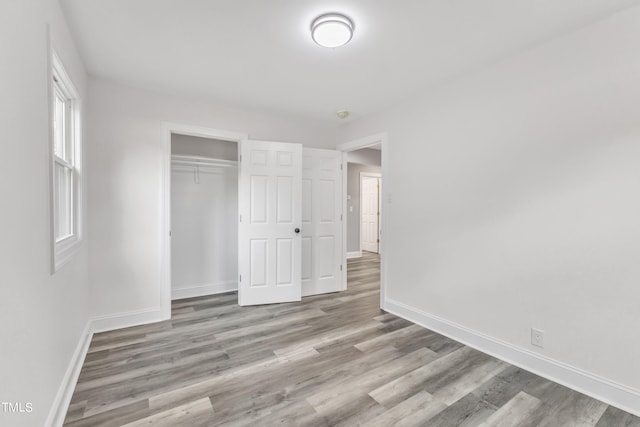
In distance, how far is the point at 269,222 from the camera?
3574 mm

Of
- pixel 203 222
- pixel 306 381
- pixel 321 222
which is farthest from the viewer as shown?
pixel 321 222

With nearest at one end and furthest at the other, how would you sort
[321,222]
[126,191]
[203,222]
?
[126,191] < [203,222] < [321,222]

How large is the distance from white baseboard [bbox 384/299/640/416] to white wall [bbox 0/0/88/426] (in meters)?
2.89

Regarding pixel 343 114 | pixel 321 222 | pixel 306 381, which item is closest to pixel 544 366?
pixel 306 381

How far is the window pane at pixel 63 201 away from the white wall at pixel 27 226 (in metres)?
0.58

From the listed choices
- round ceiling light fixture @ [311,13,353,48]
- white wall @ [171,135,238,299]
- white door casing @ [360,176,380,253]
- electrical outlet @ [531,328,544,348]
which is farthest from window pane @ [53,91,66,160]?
white door casing @ [360,176,380,253]

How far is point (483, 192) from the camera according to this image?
2.47 meters

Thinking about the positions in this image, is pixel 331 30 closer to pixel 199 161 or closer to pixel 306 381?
pixel 306 381

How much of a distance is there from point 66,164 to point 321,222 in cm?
275

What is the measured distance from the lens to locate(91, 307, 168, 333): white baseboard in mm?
2746

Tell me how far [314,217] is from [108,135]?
96.8 inches

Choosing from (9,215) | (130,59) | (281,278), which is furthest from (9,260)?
(281,278)

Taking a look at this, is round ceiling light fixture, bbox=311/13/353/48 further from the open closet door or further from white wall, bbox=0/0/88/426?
the open closet door

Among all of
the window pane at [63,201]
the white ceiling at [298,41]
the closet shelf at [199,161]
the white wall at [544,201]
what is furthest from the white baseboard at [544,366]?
the window pane at [63,201]
